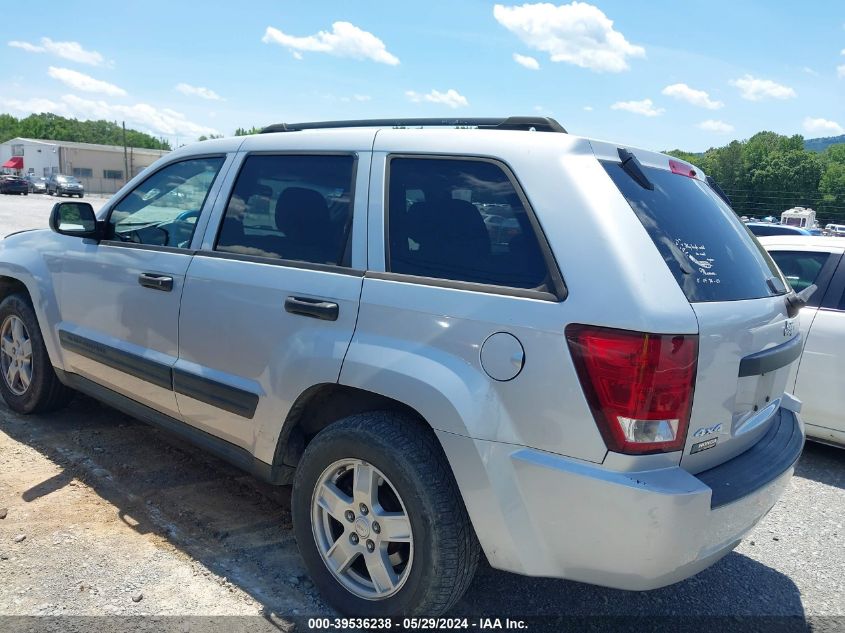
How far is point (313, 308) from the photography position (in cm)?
268

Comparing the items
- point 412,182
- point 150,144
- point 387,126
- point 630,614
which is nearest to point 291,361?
point 412,182

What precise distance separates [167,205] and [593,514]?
295 centimetres

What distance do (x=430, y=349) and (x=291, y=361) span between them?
2.31 ft

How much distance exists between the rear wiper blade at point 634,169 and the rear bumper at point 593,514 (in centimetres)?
102

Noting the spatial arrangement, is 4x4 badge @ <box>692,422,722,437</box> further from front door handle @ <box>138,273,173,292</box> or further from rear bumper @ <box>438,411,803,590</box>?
front door handle @ <box>138,273,173,292</box>

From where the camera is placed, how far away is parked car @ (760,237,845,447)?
4.50 metres

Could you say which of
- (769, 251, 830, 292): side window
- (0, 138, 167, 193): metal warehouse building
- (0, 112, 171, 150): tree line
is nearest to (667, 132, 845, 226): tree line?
(769, 251, 830, 292): side window

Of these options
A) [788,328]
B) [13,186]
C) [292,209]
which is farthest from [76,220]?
[13,186]

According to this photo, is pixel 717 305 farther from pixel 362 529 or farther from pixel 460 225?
pixel 362 529

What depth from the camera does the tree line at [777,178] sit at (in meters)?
50.5

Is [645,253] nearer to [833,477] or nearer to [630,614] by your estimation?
[630,614]

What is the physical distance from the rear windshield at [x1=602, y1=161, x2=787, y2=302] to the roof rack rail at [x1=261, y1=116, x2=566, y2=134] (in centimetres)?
37

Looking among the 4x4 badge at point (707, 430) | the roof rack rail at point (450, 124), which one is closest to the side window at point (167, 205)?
the roof rack rail at point (450, 124)

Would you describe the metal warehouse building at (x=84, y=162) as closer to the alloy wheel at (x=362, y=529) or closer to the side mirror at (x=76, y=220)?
the side mirror at (x=76, y=220)
